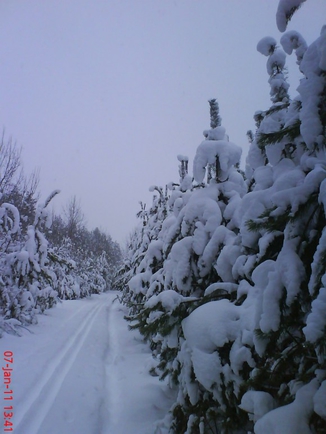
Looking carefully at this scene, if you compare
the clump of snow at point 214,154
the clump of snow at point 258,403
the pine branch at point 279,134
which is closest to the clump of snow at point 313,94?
the pine branch at point 279,134

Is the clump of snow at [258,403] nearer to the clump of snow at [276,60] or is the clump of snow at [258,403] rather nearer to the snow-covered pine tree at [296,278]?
the snow-covered pine tree at [296,278]

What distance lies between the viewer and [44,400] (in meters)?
3.80

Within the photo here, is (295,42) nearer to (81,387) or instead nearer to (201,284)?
(201,284)

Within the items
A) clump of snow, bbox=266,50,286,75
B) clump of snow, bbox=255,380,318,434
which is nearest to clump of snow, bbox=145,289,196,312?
clump of snow, bbox=255,380,318,434

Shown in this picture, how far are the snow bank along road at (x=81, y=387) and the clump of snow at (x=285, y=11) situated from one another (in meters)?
4.09

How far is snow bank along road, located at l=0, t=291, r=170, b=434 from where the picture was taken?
10.8 feet

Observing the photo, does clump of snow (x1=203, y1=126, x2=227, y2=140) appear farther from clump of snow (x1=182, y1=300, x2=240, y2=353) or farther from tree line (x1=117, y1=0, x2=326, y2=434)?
clump of snow (x1=182, y1=300, x2=240, y2=353)

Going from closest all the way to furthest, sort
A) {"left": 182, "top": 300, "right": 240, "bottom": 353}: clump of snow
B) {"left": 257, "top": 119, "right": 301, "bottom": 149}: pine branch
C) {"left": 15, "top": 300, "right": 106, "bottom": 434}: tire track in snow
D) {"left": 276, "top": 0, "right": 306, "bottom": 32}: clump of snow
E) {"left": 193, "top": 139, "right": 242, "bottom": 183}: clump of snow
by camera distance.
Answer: {"left": 276, "top": 0, "right": 306, "bottom": 32}: clump of snow < {"left": 257, "top": 119, "right": 301, "bottom": 149}: pine branch < {"left": 182, "top": 300, "right": 240, "bottom": 353}: clump of snow < {"left": 15, "top": 300, "right": 106, "bottom": 434}: tire track in snow < {"left": 193, "top": 139, "right": 242, "bottom": 183}: clump of snow

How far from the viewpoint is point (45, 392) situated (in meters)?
4.01

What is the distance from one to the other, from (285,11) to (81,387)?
5173mm

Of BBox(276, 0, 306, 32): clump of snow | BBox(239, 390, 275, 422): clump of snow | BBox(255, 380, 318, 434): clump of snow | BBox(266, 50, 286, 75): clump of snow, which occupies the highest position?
BBox(266, 50, 286, 75): clump of snow

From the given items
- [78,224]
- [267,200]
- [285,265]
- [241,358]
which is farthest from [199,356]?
[78,224]

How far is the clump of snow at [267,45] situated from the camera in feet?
9.12

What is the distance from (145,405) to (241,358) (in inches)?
91.9
